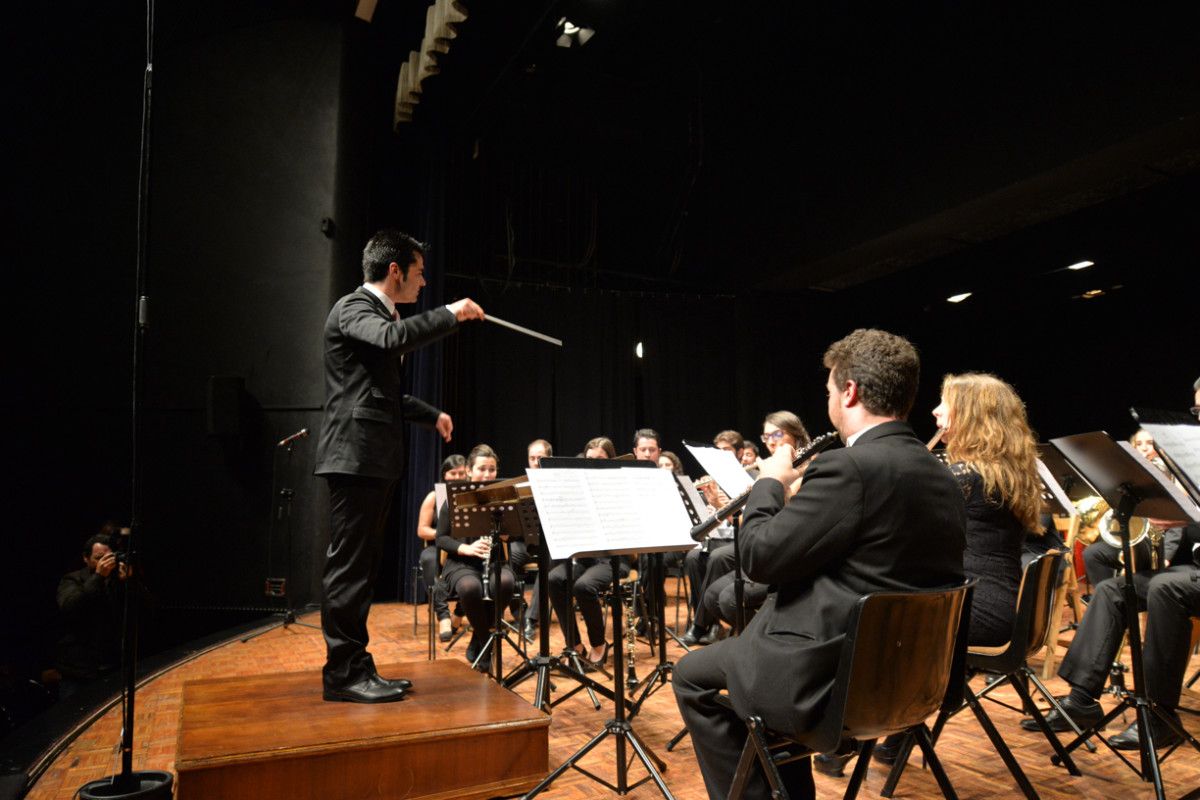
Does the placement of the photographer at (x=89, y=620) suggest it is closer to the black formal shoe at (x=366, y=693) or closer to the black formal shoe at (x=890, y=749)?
the black formal shoe at (x=366, y=693)

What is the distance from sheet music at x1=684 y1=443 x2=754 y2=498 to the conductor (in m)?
1.05

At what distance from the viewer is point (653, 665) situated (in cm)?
458

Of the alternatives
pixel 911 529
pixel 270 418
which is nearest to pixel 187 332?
pixel 270 418

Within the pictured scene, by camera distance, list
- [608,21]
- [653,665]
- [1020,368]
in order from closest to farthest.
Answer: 1. [653,665]
2. [608,21]
3. [1020,368]

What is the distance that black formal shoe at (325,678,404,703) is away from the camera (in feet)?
9.12

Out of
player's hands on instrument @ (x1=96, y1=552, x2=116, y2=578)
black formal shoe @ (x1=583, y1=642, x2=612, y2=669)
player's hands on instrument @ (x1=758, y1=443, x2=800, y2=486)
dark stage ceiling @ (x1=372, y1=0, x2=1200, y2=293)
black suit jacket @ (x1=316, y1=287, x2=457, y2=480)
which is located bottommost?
black formal shoe @ (x1=583, y1=642, x2=612, y2=669)

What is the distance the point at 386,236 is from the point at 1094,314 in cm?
770

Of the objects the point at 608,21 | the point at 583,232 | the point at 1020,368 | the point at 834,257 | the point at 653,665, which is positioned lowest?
the point at 653,665

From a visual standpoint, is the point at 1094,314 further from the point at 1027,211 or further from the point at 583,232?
the point at 583,232

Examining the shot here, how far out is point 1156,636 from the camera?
305 cm

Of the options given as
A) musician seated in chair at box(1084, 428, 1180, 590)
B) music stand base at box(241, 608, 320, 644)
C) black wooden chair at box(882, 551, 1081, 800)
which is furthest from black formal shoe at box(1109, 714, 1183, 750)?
music stand base at box(241, 608, 320, 644)

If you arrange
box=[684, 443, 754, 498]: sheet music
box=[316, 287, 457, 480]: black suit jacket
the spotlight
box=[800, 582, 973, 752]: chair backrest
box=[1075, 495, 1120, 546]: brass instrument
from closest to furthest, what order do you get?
1. box=[800, 582, 973, 752]: chair backrest
2. box=[316, 287, 457, 480]: black suit jacket
3. box=[684, 443, 754, 498]: sheet music
4. box=[1075, 495, 1120, 546]: brass instrument
5. the spotlight

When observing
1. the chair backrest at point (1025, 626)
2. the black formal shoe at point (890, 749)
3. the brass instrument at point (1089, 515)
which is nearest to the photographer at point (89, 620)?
the black formal shoe at point (890, 749)

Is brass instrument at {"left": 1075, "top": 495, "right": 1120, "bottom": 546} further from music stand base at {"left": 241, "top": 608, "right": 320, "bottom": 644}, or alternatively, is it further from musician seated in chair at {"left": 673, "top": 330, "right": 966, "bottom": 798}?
music stand base at {"left": 241, "top": 608, "right": 320, "bottom": 644}
